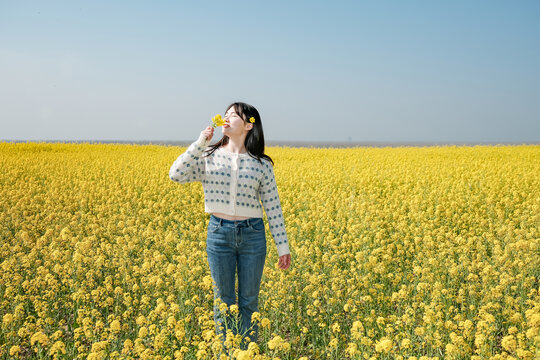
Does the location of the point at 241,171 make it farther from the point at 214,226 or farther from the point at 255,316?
the point at 255,316

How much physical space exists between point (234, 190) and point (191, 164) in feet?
1.17

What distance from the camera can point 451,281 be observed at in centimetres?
504

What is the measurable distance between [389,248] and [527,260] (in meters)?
1.58

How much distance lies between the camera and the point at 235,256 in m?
3.11

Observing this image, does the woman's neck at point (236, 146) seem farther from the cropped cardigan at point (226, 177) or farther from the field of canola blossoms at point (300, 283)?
the field of canola blossoms at point (300, 283)

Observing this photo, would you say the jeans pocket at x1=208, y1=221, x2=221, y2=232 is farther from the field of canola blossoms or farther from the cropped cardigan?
the field of canola blossoms

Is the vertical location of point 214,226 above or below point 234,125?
below

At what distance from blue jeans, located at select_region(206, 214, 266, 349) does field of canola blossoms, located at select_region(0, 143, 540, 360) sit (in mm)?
292

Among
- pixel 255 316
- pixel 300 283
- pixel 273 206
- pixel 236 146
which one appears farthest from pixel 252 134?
pixel 300 283

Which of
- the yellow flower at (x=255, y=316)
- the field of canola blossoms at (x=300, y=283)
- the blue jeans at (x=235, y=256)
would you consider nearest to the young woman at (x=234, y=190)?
the blue jeans at (x=235, y=256)

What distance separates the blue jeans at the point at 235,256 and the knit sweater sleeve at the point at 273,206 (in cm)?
16

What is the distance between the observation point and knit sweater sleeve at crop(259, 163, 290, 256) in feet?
10.5

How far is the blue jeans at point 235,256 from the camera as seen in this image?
119 inches

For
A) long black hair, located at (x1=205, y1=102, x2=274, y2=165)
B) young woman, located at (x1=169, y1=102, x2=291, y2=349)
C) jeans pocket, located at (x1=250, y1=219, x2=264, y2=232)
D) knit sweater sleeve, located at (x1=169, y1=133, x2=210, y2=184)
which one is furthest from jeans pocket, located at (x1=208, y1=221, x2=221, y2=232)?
long black hair, located at (x1=205, y1=102, x2=274, y2=165)
